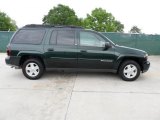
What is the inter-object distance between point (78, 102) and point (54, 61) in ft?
8.48

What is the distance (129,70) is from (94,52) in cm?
128

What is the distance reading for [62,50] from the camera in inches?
316

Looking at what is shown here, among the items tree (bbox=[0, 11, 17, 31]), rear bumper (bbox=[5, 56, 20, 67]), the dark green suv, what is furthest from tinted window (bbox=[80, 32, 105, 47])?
tree (bbox=[0, 11, 17, 31])

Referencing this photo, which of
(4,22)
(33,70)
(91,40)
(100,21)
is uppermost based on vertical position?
(100,21)

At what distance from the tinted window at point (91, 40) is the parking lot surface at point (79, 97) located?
1156mm

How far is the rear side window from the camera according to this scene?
8.10 meters

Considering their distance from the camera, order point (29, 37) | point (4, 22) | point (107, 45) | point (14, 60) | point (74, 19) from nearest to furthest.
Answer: point (107, 45)
point (14, 60)
point (29, 37)
point (4, 22)
point (74, 19)

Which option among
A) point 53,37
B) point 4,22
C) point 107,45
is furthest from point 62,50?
point 4,22

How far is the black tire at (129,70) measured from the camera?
8047mm

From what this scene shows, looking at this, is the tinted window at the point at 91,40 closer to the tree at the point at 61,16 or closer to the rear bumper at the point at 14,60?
the rear bumper at the point at 14,60

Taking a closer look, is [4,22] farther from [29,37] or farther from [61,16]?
[29,37]

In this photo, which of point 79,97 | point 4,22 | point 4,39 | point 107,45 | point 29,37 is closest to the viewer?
point 79,97

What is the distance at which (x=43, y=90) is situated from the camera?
22.3 ft

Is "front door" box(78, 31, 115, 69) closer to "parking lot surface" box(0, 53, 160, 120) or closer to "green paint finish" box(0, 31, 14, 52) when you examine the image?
"parking lot surface" box(0, 53, 160, 120)
